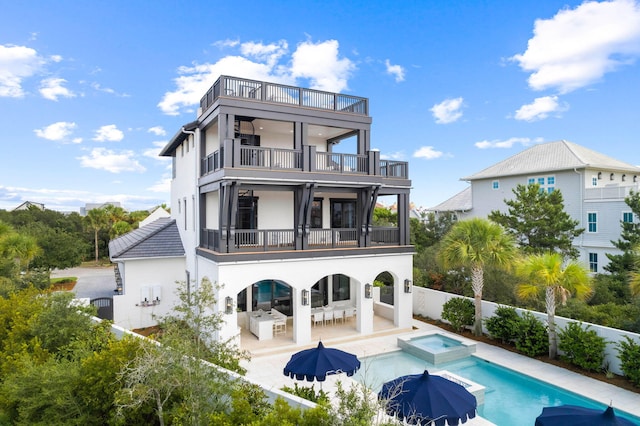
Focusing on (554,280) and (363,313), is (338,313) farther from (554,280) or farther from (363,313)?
(554,280)

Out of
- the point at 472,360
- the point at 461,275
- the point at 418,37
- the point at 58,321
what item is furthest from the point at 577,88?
the point at 58,321

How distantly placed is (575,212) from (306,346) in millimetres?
23065

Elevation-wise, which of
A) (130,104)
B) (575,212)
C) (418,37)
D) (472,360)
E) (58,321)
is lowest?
(472,360)

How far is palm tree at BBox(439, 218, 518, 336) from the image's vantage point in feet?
49.2

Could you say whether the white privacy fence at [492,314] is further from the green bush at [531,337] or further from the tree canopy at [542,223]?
the tree canopy at [542,223]

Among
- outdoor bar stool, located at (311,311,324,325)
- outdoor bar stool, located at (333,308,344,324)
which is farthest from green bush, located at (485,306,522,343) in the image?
outdoor bar stool, located at (311,311,324,325)

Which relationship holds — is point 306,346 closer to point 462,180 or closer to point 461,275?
point 461,275

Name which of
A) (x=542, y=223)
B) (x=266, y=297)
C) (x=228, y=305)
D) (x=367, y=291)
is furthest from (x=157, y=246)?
(x=542, y=223)

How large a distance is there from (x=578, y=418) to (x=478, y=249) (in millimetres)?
9244

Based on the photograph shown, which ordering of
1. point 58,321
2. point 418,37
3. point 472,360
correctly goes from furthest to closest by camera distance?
point 418,37 → point 472,360 → point 58,321

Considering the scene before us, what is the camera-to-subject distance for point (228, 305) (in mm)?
13484

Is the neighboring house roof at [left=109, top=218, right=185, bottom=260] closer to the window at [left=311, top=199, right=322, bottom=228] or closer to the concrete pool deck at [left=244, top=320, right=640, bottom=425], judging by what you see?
the window at [left=311, top=199, right=322, bottom=228]

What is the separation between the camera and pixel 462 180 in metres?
34.7

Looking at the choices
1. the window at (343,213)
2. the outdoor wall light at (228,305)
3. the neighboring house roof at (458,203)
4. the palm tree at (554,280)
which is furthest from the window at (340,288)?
the neighboring house roof at (458,203)
